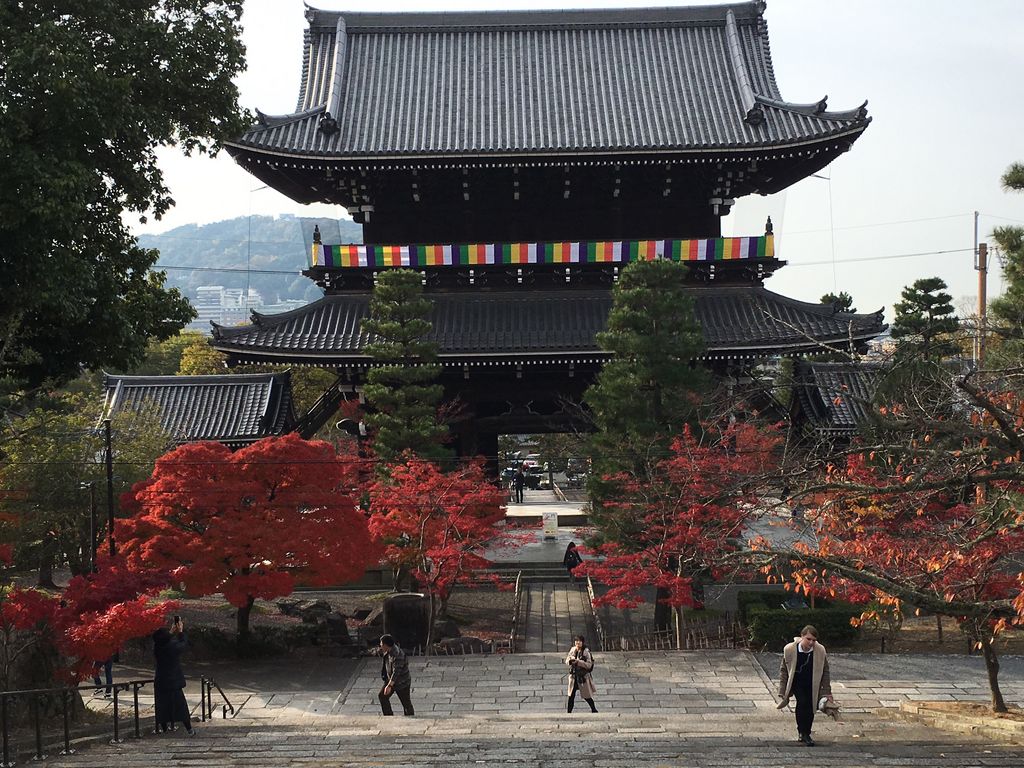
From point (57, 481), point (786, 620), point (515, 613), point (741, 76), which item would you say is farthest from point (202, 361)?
point (786, 620)

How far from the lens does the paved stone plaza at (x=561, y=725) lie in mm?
11312

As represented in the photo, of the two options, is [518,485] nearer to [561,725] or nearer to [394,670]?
[394,670]

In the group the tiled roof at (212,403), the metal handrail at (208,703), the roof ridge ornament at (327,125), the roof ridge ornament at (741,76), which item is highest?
the roof ridge ornament at (741,76)

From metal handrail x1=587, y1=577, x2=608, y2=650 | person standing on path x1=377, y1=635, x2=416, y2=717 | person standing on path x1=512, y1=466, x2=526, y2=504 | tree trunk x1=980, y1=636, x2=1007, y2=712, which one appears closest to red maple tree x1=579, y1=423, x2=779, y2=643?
metal handrail x1=587, y1=577, x2=608, y2=650

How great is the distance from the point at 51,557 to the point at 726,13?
24.8 metres

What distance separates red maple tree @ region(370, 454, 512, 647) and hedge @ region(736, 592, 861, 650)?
5.62 meters

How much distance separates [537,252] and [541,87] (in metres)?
5.85

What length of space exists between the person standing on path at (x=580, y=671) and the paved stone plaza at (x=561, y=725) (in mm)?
329

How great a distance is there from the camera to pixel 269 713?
1741cm

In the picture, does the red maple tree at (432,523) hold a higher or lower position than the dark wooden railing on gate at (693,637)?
higher

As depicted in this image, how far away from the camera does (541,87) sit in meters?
31.5

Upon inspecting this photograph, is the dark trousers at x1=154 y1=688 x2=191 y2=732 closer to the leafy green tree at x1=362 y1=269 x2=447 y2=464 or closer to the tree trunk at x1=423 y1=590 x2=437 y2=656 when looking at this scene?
the tree trunk at x1=423 y1=590 x2=437 y2=656

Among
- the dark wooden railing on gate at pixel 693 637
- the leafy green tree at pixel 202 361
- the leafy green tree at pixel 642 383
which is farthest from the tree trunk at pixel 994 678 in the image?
the leafy green tree at pixel 202 361

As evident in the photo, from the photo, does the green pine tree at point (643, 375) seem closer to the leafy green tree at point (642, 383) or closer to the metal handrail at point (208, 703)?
the leafy green tree at point (642, 383)
